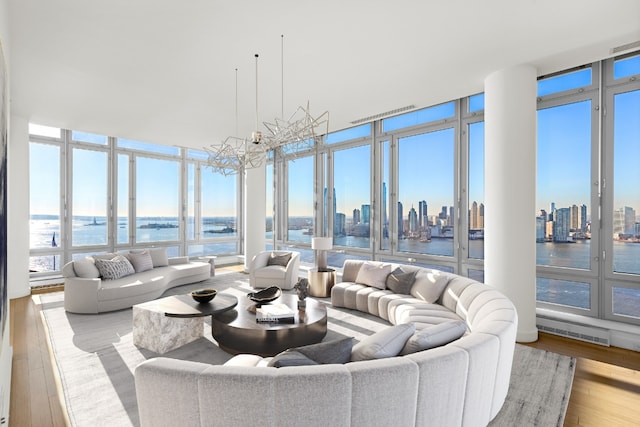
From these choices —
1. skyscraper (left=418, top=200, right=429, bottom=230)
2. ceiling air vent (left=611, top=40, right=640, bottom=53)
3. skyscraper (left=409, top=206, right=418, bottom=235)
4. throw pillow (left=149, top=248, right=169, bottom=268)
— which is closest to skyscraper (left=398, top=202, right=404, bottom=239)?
skyscraper (left=409, top=206, right=418, bottom=235)

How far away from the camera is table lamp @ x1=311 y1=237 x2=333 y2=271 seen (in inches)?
226

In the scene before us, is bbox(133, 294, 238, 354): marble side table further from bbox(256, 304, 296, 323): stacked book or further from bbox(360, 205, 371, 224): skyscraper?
bbox(360, 205, 371, 224): skyscraper

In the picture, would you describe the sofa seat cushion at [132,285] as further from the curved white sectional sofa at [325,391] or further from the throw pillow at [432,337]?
the throw pillow at [432,337]

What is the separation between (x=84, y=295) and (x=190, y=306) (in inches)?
86.4

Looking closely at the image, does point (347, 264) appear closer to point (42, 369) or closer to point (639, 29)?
point (42, 369)

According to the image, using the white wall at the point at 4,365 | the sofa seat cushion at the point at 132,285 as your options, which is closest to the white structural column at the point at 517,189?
the white wall at the point at 4,365

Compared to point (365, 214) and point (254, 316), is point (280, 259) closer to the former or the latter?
point (365, 214)

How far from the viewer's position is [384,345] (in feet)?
5.89

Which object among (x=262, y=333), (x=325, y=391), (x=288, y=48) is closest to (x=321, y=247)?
(x=262, y=333)

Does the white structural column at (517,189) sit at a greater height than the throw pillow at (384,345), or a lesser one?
greater

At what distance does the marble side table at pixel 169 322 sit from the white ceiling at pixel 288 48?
2824 mm

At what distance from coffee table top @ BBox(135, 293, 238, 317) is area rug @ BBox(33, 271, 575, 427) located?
42cm

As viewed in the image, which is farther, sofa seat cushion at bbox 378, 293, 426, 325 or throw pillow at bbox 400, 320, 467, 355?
sofa seat cushion at bbox 378, 293, 426, 325

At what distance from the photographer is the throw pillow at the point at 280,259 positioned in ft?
20.8
